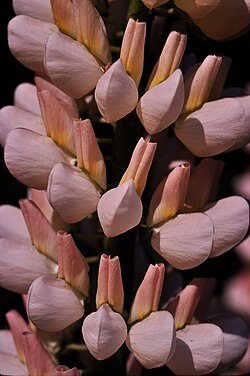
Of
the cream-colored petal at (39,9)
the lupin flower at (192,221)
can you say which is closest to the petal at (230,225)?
the lupin flower at (192,221)

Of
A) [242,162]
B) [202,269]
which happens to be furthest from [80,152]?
[242,162]

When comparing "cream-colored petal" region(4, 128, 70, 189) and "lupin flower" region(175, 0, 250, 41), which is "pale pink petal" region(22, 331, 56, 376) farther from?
"lupin flower" region(175, 0, 250, 41)

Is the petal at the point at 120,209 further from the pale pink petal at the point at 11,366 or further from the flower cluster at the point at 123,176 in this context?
the pale pink petal at the point at 11,366

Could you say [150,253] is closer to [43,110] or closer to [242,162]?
[43,110]

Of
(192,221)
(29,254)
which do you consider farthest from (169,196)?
(29,254)

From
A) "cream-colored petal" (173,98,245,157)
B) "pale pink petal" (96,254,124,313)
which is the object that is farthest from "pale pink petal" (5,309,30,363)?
"cream-colored petal" (173,98,245,157)

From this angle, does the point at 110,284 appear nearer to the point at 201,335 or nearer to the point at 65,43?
the point at 201,335
